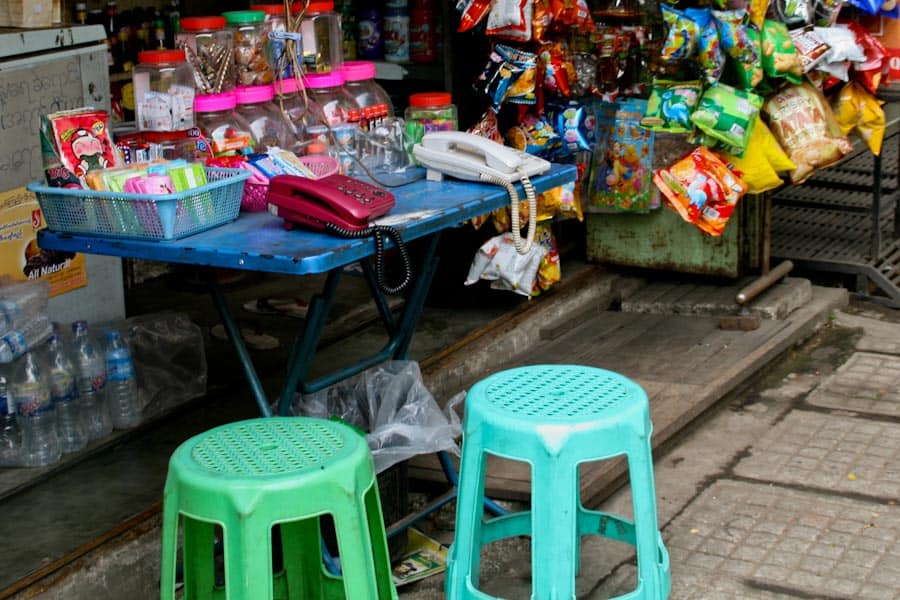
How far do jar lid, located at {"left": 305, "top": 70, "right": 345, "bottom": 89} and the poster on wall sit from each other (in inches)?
38.6

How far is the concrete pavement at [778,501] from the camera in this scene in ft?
12.5

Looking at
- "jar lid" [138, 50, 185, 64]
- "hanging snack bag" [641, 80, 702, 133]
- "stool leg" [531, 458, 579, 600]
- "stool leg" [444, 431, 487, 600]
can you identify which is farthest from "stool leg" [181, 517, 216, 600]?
"hanging snack bag" [641, 80, 702, 133]

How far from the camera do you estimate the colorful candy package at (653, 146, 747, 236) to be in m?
5.31

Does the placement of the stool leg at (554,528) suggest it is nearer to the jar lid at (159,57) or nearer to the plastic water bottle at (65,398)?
the jar lid at (159,57)

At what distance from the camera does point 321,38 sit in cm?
442

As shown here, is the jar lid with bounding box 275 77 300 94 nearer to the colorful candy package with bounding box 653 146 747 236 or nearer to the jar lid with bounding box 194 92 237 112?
the jar lid with bounding box 194 92 237 112

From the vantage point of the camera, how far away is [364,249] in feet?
10.3

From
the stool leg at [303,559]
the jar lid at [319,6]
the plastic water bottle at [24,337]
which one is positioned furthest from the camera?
the jar lid at [319,6]

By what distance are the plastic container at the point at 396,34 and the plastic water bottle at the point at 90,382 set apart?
7.03 feet

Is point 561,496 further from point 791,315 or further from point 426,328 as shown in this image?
point 791,315

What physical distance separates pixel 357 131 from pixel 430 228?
808mm

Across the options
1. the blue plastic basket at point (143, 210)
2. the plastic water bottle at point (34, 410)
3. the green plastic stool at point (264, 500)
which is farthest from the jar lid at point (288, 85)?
the green plastic stool at point (264, 500)

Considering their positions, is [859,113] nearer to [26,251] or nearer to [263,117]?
[263,117]

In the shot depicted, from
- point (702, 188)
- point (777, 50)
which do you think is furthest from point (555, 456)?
point (777, 50)
